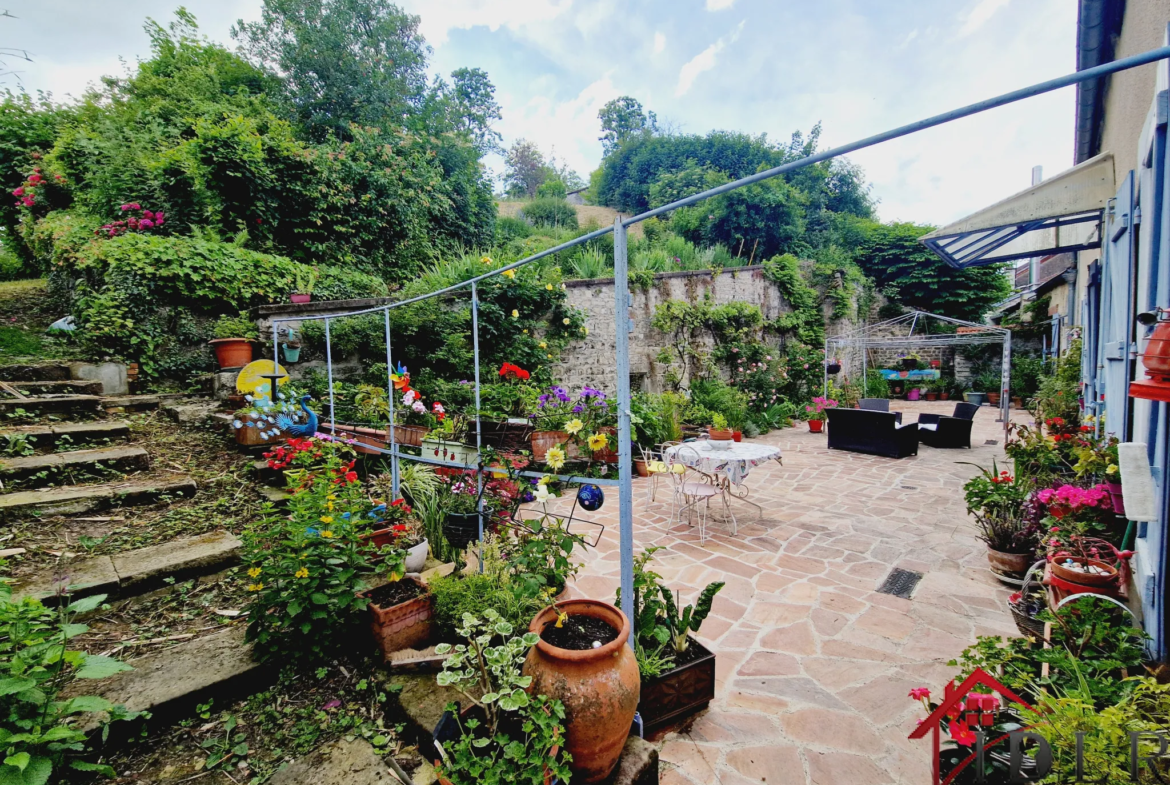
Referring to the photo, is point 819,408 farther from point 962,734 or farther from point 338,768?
point 338,768

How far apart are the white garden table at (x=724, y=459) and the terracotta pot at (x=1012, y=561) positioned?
68.6 inches

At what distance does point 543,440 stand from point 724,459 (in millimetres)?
2390

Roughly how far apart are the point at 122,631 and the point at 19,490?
5.26 ft

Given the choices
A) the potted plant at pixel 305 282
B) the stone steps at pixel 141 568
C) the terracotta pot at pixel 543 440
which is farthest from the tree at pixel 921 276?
the stone steps at pixel 141 568

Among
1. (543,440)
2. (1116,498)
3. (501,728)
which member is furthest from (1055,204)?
(501,728)

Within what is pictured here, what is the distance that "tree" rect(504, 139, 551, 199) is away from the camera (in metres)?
24.1

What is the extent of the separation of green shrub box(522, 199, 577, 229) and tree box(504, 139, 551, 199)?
1039cm

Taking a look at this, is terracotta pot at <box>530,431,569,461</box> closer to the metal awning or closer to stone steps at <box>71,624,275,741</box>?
stone steps at <box>71,624,275,741</box>

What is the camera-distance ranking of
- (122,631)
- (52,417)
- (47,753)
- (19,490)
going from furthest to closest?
1. (52,417)
2. (19,490)
3. (122,631)
4. (47,753)

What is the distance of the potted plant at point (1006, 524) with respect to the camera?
331 centimetres

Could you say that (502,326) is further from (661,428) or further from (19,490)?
(19,490)

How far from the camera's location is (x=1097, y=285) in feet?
15.4

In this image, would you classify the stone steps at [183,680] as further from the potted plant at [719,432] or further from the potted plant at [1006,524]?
the potted plant at [719,432]

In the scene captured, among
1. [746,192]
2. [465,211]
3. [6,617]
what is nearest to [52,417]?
[6,617]
